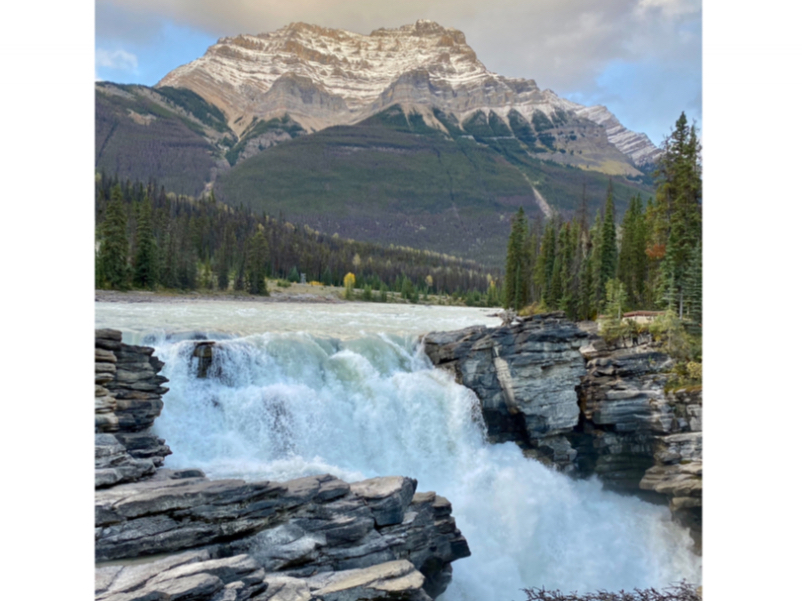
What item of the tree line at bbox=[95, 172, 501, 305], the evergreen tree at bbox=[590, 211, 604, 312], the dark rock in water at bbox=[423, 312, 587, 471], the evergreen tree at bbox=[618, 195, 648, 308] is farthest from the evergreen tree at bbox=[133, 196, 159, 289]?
the evergreen tree at bbox=[618, 195, 648, 308]

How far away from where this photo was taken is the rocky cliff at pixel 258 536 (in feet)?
17.5

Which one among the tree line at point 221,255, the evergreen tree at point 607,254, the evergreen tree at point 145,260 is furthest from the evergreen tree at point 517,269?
the evergreen tree at point 145,260

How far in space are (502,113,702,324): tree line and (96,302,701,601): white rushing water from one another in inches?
220

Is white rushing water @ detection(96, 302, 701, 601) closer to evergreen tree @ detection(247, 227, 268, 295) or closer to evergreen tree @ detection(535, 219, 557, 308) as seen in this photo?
evergreen tree @ detection(535, 219, 557, 308)

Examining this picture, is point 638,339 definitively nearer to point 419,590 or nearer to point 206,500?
point 419,590

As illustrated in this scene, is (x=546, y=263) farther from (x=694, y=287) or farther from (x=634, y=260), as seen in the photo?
(x=694, y=287)

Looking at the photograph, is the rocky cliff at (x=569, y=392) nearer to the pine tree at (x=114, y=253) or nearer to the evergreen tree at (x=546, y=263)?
the evergreen tree at (x=546, y=263)

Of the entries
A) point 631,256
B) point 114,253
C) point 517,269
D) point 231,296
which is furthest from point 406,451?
point 231,296

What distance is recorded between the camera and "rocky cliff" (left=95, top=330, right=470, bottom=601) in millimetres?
5324

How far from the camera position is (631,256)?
2147 centimetres

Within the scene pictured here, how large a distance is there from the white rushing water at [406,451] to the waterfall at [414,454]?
3 cm

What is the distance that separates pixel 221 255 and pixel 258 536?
42798mm

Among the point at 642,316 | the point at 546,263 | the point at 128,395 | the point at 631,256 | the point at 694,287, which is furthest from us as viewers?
the point at 546,263
